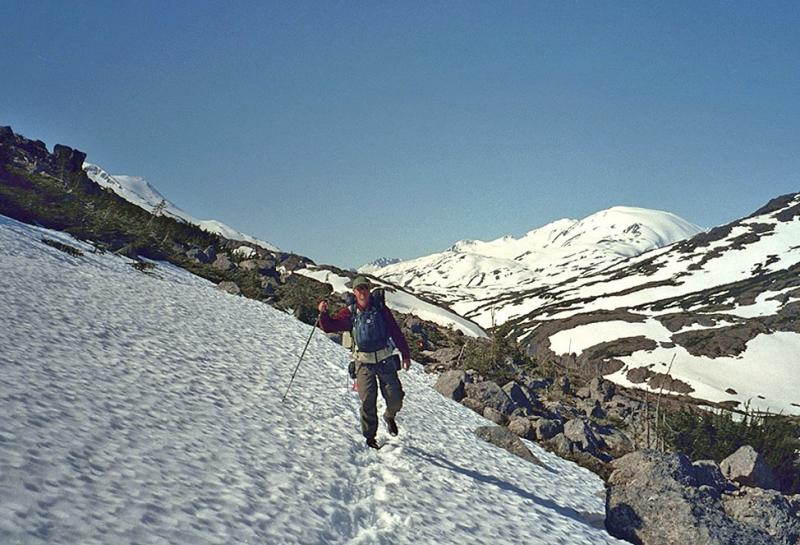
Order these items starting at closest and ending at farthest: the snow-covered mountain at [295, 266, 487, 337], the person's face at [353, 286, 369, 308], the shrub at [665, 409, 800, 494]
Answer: the person's face at [353, 286, 369, 308], the shrub at [665, 409, 800, 494], the snow-covered mountain at [295, 266, 487, 337]

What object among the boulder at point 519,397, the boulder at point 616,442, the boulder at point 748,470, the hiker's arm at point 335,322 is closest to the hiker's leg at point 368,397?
the hiker's arm at point 335,322

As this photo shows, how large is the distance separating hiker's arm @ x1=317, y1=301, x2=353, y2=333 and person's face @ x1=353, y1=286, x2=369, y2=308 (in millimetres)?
392

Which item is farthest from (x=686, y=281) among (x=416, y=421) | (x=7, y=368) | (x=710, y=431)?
(x=7, y=368)

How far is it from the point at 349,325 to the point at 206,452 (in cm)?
344

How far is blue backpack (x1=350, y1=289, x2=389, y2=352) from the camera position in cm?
859

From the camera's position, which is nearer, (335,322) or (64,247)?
(335,322)

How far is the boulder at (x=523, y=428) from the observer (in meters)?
14.8

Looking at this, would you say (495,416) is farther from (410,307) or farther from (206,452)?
(410,307)

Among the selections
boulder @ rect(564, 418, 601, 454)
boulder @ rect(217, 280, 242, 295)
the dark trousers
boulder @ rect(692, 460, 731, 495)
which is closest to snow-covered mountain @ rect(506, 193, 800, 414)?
boulder @ rect(564, 418, 601, 454)

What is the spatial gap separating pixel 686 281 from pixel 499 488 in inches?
5271

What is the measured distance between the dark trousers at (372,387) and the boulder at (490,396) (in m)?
8.58

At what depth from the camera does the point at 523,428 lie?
48.9ft

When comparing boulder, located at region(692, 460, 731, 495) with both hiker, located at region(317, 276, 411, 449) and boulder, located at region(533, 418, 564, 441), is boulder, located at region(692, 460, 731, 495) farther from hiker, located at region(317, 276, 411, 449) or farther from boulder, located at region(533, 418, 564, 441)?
→ hiker, located at region(317, 276, 411, 449)

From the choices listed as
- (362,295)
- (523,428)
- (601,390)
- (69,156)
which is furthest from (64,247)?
(69,156)
